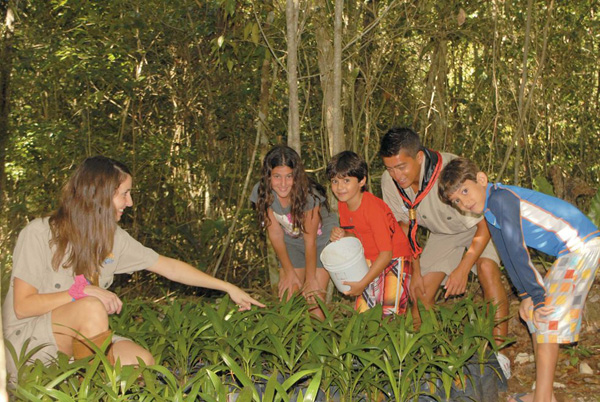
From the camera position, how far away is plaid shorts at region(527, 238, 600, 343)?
3150 millimetres

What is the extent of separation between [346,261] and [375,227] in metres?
0.29

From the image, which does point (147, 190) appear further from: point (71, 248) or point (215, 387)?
point (215, 387)

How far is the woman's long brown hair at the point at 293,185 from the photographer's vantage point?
434 centimetres

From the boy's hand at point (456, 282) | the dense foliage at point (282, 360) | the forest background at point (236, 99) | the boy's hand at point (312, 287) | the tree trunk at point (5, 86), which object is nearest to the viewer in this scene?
the dense foliage at point (282, 360)

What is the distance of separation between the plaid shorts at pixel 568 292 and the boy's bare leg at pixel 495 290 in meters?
0.78

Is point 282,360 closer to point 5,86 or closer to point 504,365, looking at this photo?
point 504,365

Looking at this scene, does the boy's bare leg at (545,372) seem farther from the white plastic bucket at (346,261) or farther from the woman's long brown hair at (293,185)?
the woman's long brown hair at (293,185)

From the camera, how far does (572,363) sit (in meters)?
4.19

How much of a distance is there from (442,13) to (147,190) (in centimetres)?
406

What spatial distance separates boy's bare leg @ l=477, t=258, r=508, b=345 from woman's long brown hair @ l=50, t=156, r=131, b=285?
2318mm

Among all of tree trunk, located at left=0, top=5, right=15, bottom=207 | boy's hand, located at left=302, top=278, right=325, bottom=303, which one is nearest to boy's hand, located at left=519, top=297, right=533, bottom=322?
boy's hand, located at left=302, top=278, right=325, bottom=303

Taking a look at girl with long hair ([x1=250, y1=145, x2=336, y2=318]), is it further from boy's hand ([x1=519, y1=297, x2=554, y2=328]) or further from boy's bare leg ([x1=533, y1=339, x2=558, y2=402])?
boy's bare leg ([x1=533, y1=339, x2=558, y2=402])

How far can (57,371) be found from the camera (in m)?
2.98

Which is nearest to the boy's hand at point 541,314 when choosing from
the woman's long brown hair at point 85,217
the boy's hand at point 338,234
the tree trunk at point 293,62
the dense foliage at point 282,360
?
the dense foliage at point 282,360
